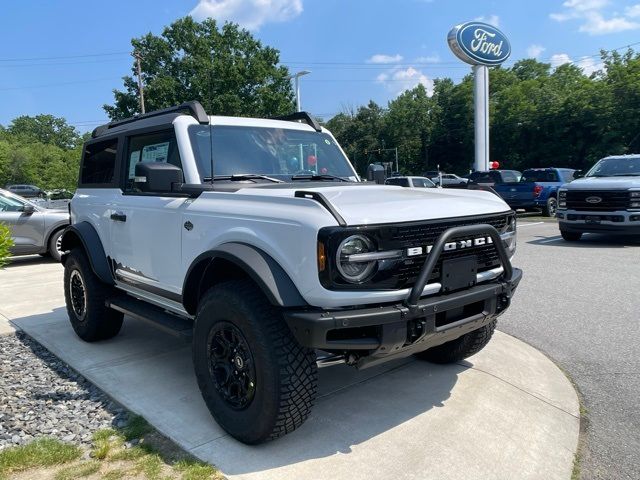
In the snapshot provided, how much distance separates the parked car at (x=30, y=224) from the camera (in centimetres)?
978

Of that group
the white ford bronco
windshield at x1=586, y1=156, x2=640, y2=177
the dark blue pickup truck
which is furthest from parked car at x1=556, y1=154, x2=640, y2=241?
the white ford bronco

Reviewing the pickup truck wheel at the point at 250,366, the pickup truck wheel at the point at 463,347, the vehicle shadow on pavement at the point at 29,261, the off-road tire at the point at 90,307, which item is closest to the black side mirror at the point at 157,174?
the pickup truck wheel at the point at 250,366

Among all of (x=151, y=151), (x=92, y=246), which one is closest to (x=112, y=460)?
(x=92, y=246)

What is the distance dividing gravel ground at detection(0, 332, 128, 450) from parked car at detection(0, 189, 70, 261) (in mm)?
6068

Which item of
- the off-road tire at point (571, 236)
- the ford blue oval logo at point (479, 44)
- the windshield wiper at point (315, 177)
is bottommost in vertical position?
the off-road tire at point (571, 236)

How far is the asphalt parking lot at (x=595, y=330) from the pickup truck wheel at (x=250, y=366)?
5.35ft

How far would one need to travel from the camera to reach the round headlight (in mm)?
2527

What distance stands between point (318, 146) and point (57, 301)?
4.45 metres

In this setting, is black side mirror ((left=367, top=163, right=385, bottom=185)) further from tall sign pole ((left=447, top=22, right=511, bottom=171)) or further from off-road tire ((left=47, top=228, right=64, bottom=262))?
tall sign pole ((left=447, top=22, right=511, bottom=171))

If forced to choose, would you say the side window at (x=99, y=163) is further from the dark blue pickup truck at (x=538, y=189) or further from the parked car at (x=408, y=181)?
the dark blue pickup truck at (x=538, y=189)

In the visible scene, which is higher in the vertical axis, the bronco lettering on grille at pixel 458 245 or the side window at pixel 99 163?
the side window at pixel 99 163

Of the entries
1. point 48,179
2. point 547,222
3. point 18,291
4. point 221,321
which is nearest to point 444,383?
point 221,321

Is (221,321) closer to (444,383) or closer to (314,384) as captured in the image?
(314,384)

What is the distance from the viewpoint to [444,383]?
3791 mm
